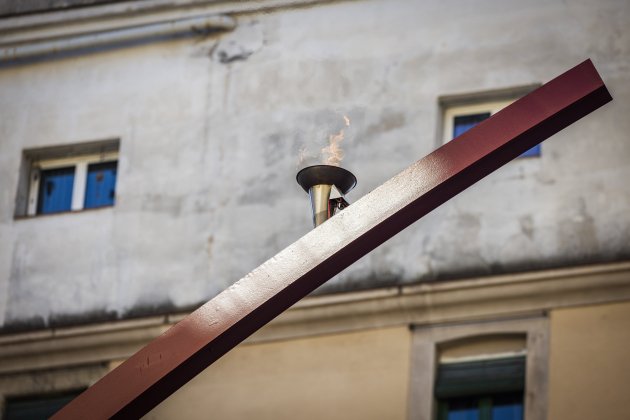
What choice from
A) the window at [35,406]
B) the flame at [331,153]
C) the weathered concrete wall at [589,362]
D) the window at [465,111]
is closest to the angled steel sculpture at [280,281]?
the flame at [331,153]

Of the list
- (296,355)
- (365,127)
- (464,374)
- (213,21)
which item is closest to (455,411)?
(464,374)

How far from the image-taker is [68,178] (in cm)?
2741

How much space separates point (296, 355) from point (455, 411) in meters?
2.02

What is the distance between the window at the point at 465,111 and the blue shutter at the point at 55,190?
4.74m

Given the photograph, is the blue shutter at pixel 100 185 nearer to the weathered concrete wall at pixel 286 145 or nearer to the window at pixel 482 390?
the weathered concrete wall at pixel 286 145

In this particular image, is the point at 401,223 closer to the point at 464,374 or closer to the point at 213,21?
the point at 464,374

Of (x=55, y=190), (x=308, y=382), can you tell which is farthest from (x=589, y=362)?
(x=55, y=190)

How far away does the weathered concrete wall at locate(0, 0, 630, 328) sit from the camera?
990 inches

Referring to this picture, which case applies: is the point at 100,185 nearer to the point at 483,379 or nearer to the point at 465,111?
the point at 465,111

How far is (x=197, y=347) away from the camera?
625 inches

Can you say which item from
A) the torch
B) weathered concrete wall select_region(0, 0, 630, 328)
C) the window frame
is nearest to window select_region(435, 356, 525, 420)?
the window frame

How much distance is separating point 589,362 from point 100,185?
6.80 metres

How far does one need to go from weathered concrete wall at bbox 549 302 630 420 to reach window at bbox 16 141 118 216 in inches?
240

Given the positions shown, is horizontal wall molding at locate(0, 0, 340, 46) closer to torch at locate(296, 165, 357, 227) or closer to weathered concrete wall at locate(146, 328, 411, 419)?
weathered concrete wall at locate(146, 328, 411, 419)
